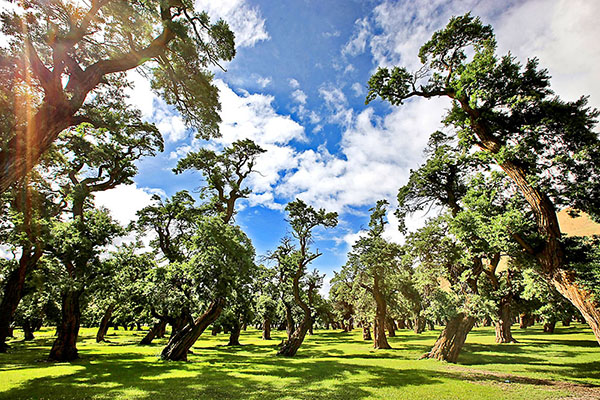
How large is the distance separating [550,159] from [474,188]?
3064mm

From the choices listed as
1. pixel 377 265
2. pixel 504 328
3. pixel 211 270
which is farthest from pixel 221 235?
pixel 504 328

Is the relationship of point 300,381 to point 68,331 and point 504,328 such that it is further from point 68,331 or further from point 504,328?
point 504,328

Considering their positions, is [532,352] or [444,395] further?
[532,352]

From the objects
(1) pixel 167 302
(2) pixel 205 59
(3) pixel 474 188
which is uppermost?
(2) pixel 205 59

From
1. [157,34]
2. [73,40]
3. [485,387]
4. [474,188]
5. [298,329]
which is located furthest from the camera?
[298,329]

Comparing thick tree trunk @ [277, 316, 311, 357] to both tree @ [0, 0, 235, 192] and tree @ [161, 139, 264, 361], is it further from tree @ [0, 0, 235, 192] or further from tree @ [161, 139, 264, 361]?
tree @ [0, 0, 235, 192]

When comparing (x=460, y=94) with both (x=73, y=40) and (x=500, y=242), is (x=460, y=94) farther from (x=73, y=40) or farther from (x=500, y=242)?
(x=73, y=40)

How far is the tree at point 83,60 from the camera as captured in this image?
6402 mm

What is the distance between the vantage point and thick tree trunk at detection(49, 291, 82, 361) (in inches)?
642

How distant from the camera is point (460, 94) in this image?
13031mm

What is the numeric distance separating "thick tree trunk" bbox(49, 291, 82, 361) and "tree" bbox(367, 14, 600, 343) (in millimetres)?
26606

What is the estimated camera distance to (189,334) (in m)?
17.4

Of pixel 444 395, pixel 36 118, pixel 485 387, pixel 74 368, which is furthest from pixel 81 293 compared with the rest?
pixel 485 387

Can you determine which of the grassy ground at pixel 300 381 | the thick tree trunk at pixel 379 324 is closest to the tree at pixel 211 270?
the grassy ground at pixel 300 381
